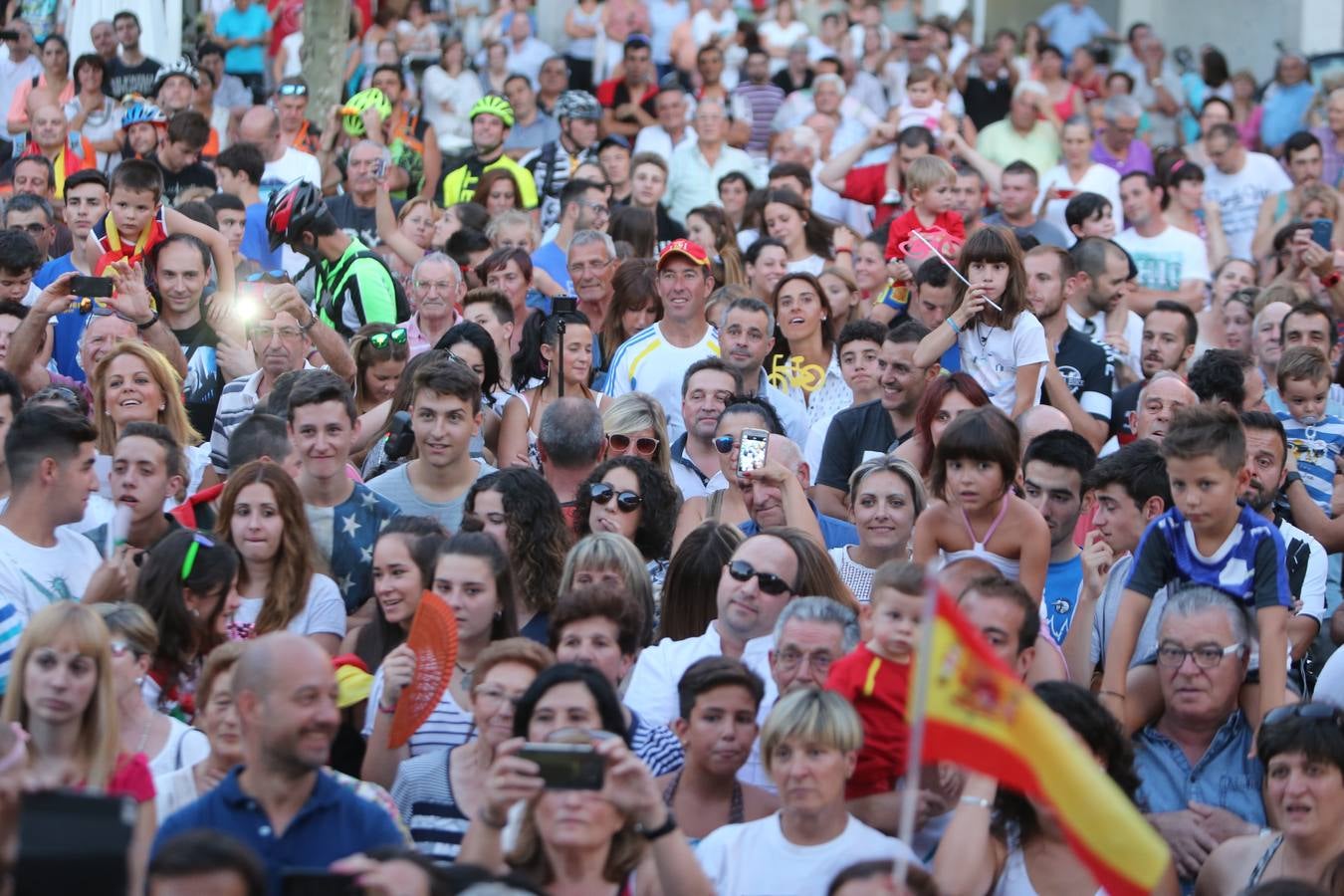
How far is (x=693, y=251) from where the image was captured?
9.53 m

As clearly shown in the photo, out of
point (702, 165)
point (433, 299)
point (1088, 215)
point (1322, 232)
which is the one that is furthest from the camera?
point (702, 165)

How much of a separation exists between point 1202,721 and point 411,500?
3.01 metres

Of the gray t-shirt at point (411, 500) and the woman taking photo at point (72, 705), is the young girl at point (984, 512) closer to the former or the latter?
the gray t-shirt at point (411, 500)

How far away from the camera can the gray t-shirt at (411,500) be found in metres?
7.49

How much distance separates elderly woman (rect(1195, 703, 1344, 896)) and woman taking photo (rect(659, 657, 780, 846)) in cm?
133

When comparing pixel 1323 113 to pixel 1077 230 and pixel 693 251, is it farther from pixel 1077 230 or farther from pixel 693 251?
pixel 693 251

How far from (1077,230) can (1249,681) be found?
545 centimetres

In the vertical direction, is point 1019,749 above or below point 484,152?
below

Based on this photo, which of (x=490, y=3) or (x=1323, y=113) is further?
(x=490, y=3)

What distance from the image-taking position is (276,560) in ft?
21.3

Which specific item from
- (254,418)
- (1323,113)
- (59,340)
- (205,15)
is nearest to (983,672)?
(254,418)

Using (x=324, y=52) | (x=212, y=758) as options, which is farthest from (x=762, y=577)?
(x=324, y=52)

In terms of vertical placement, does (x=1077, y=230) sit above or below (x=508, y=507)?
Result: above

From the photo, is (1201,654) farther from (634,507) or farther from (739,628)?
(634,507)
